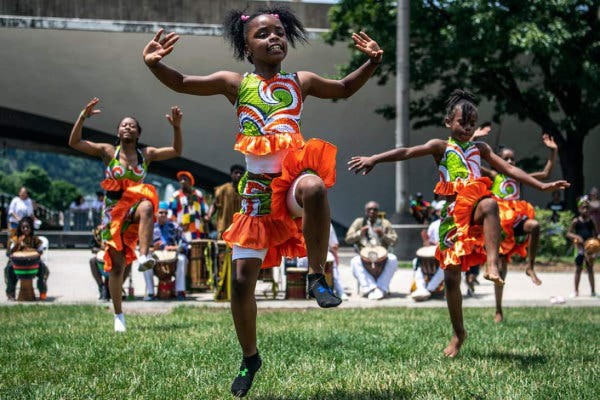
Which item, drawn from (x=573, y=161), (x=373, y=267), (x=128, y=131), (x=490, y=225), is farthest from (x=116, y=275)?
(x=573, y=161)

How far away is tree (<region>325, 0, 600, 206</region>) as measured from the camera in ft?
66.6

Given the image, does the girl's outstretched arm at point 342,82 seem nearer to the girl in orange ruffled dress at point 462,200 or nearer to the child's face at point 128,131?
the girl in orange ruffled dress at point 462,200

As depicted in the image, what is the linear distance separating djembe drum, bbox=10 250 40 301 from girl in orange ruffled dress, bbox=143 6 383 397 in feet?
26.2

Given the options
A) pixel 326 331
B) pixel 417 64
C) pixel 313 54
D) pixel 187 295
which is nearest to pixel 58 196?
pixel 313 54

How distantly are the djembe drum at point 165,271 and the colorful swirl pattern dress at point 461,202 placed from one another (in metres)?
6.61

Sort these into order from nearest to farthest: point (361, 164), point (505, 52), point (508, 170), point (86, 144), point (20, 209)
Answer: point (361, 164) → point (508, 170) → point (86, 144) → point (20, 209) → point (505, 52)

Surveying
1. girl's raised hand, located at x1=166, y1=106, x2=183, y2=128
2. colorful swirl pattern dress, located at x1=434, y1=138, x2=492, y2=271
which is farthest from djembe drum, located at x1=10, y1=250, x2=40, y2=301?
colorful swirl pattern dress, located at x1=434, y1=138, x2=492, y2=271

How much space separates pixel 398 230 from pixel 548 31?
6340 mm

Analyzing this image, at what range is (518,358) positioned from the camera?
253 inches

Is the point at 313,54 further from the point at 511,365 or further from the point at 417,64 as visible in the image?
the point at 511,365

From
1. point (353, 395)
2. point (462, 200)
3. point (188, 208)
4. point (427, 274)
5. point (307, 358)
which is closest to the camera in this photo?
point (353, 395)

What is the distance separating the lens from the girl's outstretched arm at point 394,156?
5520 mm

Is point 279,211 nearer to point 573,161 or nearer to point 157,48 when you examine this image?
point 157,48

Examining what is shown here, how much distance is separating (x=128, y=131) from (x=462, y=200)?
11.5 feet
